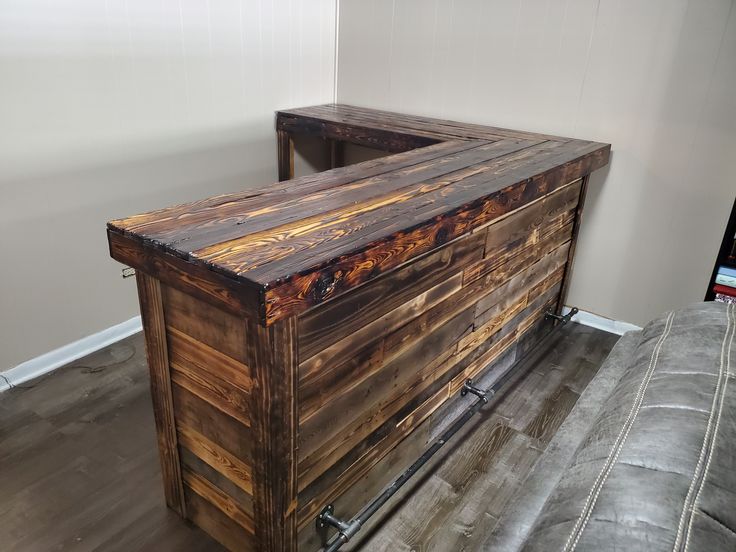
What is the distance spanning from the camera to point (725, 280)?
2.29 meters

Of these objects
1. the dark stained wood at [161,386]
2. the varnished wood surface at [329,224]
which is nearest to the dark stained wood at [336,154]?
the varnished wood surface at [329,224]

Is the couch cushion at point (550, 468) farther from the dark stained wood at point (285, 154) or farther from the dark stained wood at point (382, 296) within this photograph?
the dark stained wood at point (285, 154)

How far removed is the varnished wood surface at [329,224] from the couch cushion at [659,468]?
0.57 metres

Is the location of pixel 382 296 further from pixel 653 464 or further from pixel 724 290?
pixel 724 290

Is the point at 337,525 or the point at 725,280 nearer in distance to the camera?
the point at 337,525

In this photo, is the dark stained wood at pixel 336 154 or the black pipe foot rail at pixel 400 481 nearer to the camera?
the black pipe foot rail at pixel 400 481

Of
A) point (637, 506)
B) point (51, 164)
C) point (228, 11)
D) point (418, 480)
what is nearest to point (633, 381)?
point (637, 506)

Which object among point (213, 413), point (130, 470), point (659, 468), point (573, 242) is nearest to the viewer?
point (659, 468)

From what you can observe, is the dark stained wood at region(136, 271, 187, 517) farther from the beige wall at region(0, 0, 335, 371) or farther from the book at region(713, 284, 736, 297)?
the book at region(713, 284, 736, 297)

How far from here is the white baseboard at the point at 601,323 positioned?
2.78 m

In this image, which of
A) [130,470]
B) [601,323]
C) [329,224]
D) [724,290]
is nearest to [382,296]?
[329,224]

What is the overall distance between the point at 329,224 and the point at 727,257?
5.80 feet

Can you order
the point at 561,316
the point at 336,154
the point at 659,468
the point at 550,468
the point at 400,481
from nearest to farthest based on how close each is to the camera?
the point at 659,468 → the point at 550,468 → the point at 400,481 → the point at 561,316 → the point at 336,154

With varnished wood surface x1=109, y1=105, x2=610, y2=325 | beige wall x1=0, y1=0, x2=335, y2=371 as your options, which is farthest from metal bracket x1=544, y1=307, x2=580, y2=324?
beige wall x1=0, y1=0, x2=335, y2=371
